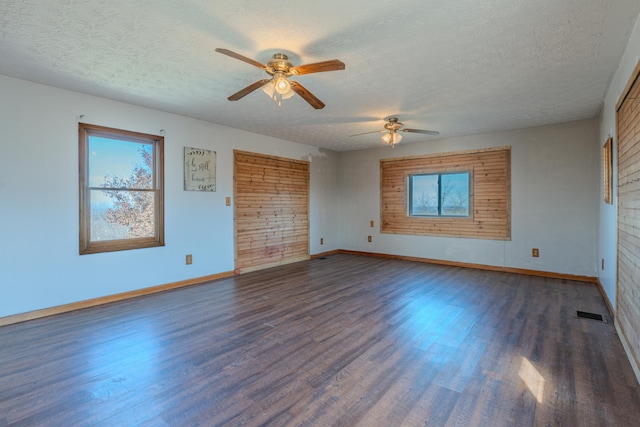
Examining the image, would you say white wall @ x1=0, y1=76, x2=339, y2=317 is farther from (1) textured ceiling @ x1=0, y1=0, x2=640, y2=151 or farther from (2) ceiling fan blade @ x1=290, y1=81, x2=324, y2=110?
(2) ceiling fan blade @ x1=290, y1=81, x2=324, y2=110

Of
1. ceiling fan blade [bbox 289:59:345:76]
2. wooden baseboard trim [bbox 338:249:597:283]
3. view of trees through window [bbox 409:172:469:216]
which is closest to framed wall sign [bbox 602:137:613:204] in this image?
wooden baseboard trim [bbox 338:249:597:283]

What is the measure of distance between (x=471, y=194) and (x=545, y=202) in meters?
1.09

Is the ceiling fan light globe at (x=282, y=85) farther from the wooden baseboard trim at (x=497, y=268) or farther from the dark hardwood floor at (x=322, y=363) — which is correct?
the wooden baseboard trim at (x=497, y=268)

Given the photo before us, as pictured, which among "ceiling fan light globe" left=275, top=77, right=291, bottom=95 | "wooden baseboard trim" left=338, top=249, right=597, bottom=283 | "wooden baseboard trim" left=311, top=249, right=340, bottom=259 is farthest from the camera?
"wooden baseboard trim" left=311, top=249, right=340, bottom=259

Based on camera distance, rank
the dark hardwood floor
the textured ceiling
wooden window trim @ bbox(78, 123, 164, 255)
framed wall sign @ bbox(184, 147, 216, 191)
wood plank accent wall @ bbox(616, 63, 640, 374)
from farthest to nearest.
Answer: framed wall sign @ bbox(184, 147, 216, 191) < wooden window trim @ bbox(78, 123, 164, 255) < wood plank accent wall @ bbox(616, 63, 640, 374) < the textured ceiling < the dark hardwood floor

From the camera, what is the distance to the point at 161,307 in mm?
3451

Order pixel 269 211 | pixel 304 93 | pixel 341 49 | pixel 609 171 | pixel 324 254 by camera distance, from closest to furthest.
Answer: pixel 341 49, pixel 304 93, pixel 609 171, pixel 269 211, pixel 324 254

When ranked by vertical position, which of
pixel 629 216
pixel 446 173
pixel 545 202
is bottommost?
pixel 629 216

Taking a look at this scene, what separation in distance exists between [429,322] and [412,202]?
12.0ft

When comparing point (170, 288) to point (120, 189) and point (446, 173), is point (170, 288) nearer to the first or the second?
point (120, 189)

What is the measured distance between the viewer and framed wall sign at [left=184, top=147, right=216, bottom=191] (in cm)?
446

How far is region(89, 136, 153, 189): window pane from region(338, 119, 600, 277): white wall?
14.2 ft

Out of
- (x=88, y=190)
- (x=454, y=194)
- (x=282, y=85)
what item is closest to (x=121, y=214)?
(x=88, y=190)

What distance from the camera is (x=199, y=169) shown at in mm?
4586
